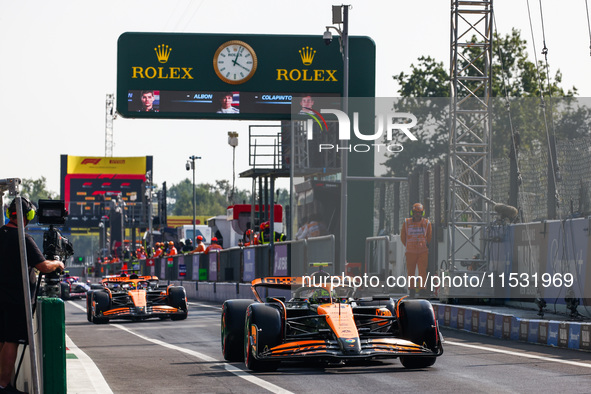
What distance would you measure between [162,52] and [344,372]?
21.4 meters

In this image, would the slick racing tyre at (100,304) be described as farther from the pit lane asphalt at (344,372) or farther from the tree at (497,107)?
the tree at (497,107)

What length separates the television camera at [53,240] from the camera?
32.6ft

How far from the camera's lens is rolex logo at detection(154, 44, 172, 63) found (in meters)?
32.1

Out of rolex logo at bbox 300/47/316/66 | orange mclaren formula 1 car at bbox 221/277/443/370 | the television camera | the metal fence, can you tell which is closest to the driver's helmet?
orange mclaren formula 1 car at bbox 221/277/443/370

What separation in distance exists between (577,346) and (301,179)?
2139 centimetres

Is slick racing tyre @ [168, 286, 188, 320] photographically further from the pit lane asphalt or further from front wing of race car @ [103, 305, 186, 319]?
the pit lane asphalt

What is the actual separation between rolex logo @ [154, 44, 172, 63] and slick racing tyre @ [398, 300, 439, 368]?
2072 cm

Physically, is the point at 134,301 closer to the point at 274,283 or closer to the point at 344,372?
the point at 274,283

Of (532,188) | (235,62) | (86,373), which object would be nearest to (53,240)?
(86,373)

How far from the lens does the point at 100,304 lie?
939 inches

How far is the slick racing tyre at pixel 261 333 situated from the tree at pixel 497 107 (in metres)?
52.7

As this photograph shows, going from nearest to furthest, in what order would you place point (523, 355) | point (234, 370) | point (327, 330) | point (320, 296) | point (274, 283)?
point (327, 330), point (234, 370), point (320, 296), point (274, 283), point (523, 355)

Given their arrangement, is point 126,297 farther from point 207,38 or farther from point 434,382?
point 434,382

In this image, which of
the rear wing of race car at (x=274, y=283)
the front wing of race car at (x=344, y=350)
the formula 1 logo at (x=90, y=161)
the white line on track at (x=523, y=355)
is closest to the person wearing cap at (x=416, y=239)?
the white line on track at (x=523, y=355)
